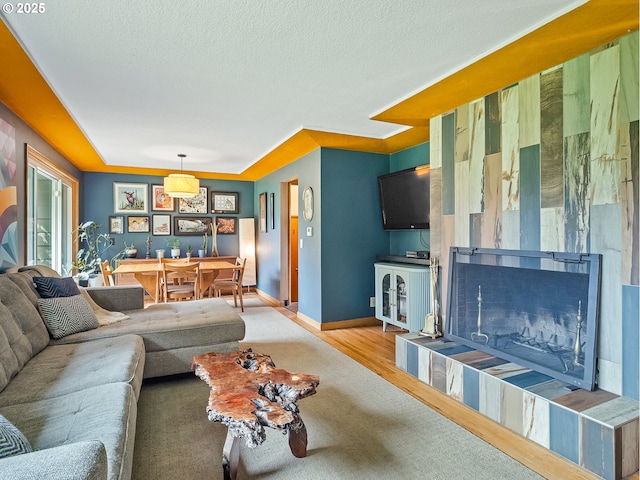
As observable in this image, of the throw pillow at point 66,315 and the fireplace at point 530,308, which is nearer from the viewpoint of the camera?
the fireplace at point 530,308

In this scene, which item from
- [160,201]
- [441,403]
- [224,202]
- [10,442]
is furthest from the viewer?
[224,202]

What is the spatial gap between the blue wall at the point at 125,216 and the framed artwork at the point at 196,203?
0.10 m

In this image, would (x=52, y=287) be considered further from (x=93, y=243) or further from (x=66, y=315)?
(x=93, y=243)

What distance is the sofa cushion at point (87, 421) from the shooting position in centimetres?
126

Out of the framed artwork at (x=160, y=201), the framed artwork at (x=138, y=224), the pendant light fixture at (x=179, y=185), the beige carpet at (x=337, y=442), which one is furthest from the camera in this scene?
the framed artwork at (x=160, y=201)

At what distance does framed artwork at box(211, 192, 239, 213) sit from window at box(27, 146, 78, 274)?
2.29 meters

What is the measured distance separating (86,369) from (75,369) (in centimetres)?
7

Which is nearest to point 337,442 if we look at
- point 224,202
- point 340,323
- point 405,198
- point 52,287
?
point 52,287

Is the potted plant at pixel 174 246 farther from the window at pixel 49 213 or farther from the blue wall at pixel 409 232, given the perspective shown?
the blue wall at pixel 409 232

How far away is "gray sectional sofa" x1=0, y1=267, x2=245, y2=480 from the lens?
3.22 feet

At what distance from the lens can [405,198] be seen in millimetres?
4172


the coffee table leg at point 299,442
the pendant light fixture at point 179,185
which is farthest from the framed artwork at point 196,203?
the coffee table leg at point 299,442

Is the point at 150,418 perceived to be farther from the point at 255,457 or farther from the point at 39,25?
the point at 39,25

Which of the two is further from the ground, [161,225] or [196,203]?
[196,203]
